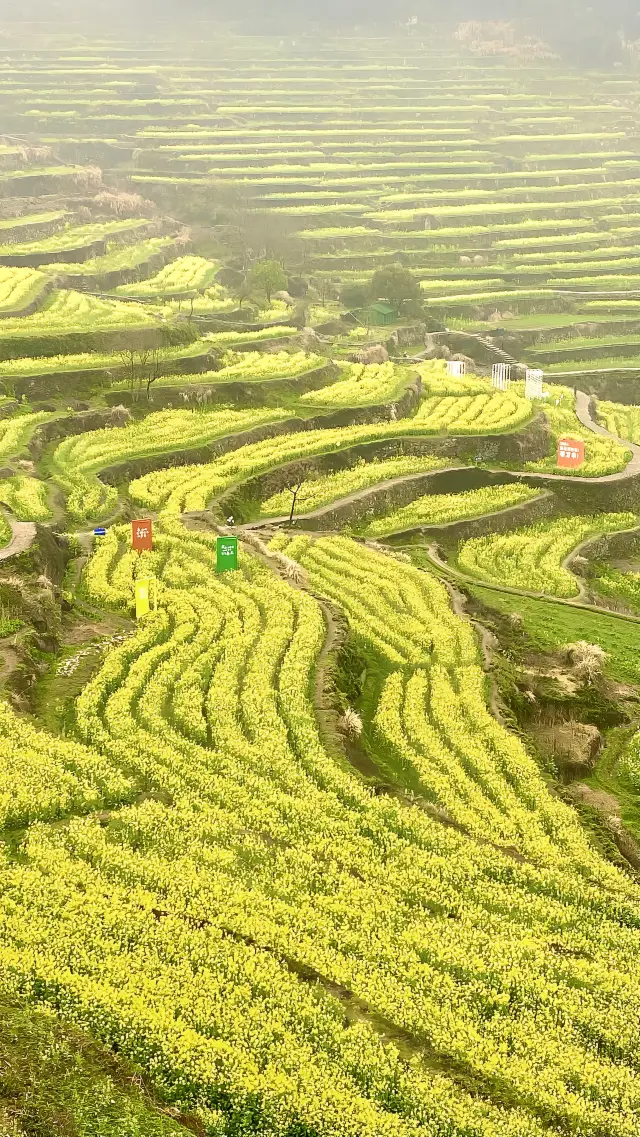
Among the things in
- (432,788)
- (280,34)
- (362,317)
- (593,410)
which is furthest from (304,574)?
(280,34)

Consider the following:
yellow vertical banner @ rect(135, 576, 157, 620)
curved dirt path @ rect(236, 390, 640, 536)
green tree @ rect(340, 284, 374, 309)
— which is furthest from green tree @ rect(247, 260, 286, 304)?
yellow vertical banner @ rect(135, 576, 157, 620)

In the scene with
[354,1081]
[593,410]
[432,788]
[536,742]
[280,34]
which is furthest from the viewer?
[280,34]

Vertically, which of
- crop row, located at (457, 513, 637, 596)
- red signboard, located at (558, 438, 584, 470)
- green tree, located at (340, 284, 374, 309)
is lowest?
crop row, located at (457, 513, 637, 596)

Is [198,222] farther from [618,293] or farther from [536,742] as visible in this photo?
[536,742]

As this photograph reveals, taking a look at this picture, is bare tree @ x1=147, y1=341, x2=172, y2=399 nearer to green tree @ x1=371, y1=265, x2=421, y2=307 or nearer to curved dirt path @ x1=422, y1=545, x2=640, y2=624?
curved dirt path @ x1=422, y1=545, x2=640, y2=624

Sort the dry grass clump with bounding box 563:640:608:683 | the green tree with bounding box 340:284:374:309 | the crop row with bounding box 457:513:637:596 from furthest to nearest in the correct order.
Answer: the green tree with bounding box 340:284:374:309, the crop row with bounding box 457:513:637:596, the dry grass clump with bounding box 563:640:608:683

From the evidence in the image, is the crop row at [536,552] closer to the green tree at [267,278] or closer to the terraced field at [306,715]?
the terraced field at [306,715]

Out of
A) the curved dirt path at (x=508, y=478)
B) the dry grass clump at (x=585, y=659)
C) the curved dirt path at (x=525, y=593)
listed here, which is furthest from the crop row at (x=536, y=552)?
the dry grass clump at (x=585, y=659)
